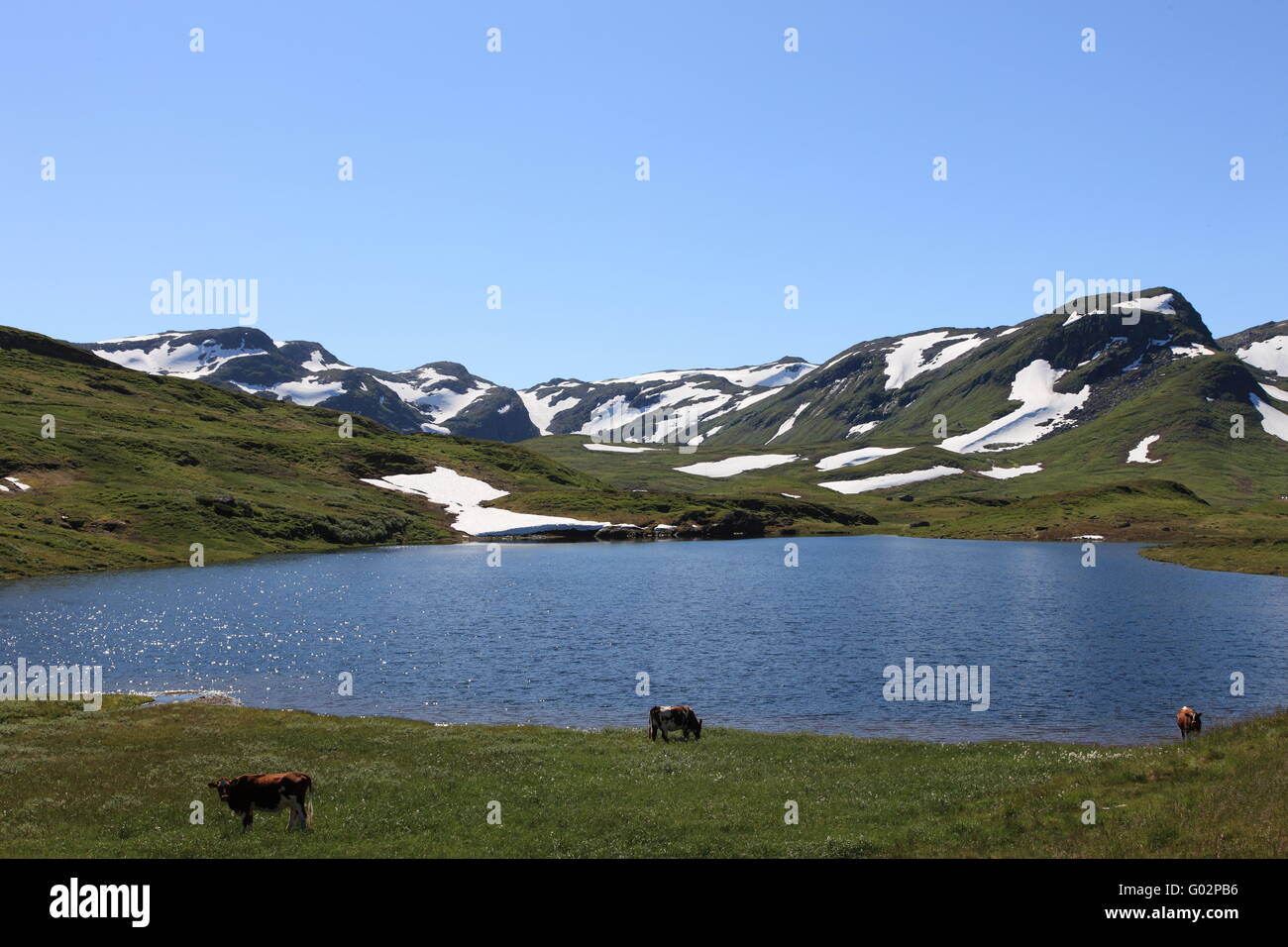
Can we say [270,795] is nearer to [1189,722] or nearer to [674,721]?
[674,721]

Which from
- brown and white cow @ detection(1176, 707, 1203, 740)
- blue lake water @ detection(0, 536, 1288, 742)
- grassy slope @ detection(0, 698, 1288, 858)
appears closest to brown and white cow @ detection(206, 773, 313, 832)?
grassy slope @ detection(0, 698, 1288, 858)

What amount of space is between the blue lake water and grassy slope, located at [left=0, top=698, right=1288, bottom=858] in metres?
12.5

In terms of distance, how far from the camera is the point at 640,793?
30109 mm

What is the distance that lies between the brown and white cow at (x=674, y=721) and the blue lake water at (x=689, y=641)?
28.4 ft

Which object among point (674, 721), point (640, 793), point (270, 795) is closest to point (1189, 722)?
point (674, 721)

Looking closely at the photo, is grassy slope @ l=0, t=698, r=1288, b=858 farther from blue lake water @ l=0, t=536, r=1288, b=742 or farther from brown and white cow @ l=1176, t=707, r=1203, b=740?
blue lake water @ l=0, t=536, r=1288, b=742

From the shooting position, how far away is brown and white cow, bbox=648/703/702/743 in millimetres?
42594

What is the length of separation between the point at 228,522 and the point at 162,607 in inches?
3094

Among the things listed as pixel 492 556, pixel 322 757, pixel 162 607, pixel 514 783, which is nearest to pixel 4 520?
pixel 162 607

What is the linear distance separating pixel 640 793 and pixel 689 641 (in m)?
50.2

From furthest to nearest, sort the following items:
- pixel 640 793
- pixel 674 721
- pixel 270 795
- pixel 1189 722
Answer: pixel 674 721 < pixel 1189 722 < pixel 640 793 < pixel 270 795

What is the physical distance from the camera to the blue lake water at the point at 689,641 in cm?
5494

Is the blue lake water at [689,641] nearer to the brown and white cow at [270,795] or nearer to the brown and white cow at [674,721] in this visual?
the brown and white cow at [674,721]
